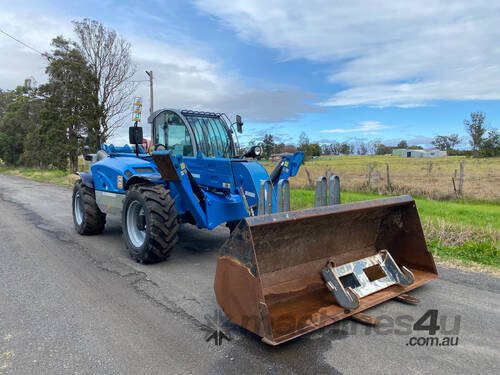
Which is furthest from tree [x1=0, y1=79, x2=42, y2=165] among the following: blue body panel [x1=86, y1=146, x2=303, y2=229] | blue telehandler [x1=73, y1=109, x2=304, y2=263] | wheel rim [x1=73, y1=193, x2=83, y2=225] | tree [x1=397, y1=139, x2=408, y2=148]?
tree [x1=397, y1=139, x2=408, y2=148]

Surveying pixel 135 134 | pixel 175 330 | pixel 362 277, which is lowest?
pixel 175 330

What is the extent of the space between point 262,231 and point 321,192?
4.28 feet

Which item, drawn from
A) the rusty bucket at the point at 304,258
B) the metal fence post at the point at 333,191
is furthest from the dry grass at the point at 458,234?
the metal fence post at the point at 333,191

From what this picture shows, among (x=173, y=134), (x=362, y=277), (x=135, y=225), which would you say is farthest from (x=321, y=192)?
(x=135, y=225)

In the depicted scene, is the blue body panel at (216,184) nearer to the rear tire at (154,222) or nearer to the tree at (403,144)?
the rear tire at (154,222)

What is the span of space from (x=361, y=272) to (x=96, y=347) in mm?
2798

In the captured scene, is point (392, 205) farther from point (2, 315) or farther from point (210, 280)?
point (2, 315)

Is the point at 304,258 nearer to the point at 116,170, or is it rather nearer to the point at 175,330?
the point at 175,330

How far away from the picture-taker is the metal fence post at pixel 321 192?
15.3ft

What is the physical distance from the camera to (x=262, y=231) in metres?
3.71

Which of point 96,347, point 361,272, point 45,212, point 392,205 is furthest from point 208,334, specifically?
point 45,212

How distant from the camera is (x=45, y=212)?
1092 cm

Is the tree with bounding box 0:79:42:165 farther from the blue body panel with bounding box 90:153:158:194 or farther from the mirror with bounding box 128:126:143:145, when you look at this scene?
the mirror with bounding box 128:126:143:145

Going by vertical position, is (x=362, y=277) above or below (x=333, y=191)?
below
